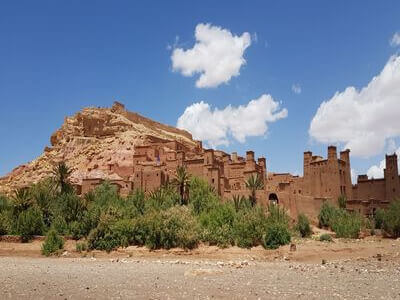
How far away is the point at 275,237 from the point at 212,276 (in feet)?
36.4

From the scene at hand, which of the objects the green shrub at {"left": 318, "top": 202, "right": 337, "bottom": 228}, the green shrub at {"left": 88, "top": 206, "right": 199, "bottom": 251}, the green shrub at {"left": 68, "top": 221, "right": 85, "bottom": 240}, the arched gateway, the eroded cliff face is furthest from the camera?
the eroded cliff face

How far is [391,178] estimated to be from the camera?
1818 inches

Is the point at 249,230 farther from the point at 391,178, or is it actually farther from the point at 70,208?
the point at 391,178

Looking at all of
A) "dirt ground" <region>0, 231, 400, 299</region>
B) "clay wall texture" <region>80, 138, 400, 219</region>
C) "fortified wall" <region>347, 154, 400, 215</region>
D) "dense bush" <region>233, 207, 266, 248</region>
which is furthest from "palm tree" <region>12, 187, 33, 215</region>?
"fortified wall" <region>347, 154, 400, 215</region>

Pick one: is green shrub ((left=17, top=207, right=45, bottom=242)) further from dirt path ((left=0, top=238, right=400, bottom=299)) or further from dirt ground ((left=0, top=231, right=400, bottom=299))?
dirt path ((left=0, top=238, right=400, bottom=299))

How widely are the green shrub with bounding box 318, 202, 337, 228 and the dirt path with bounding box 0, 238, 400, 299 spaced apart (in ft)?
42.4

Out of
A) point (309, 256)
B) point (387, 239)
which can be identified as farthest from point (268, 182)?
point (309, 256)

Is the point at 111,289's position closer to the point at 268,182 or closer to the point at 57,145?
the point at 268,182

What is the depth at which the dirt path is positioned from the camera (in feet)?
43.9

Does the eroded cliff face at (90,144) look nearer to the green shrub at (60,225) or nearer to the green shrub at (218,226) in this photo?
the green shrub at (60,225)

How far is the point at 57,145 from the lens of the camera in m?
63.1

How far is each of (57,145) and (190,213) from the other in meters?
38.1

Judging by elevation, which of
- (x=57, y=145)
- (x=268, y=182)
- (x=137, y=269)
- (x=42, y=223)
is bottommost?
(x=137, y=269)

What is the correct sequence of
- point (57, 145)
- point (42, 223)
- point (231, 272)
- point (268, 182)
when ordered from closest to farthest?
1. point (231, 272)
2. point (42, 223)
3. point (268, 182)
4. point (57, 145)
